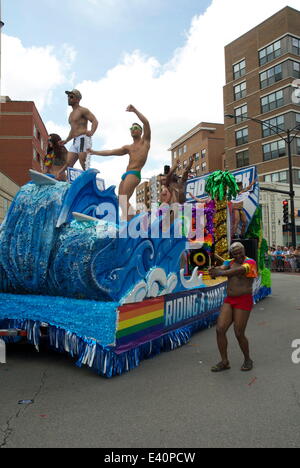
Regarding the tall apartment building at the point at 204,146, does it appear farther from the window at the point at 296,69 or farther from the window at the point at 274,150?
the window at the point at 296,69

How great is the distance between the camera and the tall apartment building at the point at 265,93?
33844 millimetres

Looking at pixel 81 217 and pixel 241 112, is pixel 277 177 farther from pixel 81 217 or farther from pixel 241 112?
pixel 81 217

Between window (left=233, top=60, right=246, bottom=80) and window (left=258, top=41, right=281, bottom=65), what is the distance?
2254mm

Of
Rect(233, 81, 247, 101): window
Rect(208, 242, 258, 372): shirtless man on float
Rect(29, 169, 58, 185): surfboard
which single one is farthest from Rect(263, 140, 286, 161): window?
Rect(29, 169, 58, 185): surfboard

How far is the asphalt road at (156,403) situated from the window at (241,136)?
3587cm

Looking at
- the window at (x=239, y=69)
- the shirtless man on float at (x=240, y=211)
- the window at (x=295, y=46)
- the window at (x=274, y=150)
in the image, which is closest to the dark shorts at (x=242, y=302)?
the shirtless man on float at (x=240, y=211)

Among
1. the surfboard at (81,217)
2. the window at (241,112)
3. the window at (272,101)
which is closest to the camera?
the surfboard at (81,217)

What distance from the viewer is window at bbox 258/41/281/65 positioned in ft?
115

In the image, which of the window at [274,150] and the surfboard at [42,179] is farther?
the window at [274,150]

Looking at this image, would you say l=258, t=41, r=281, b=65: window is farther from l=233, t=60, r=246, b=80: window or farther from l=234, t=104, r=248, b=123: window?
l=234, t=104, r=248, b=123: window

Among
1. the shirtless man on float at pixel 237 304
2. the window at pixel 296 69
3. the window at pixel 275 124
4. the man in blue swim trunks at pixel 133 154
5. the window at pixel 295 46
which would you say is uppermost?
the window at pixel 295 46

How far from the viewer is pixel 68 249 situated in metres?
4.16
